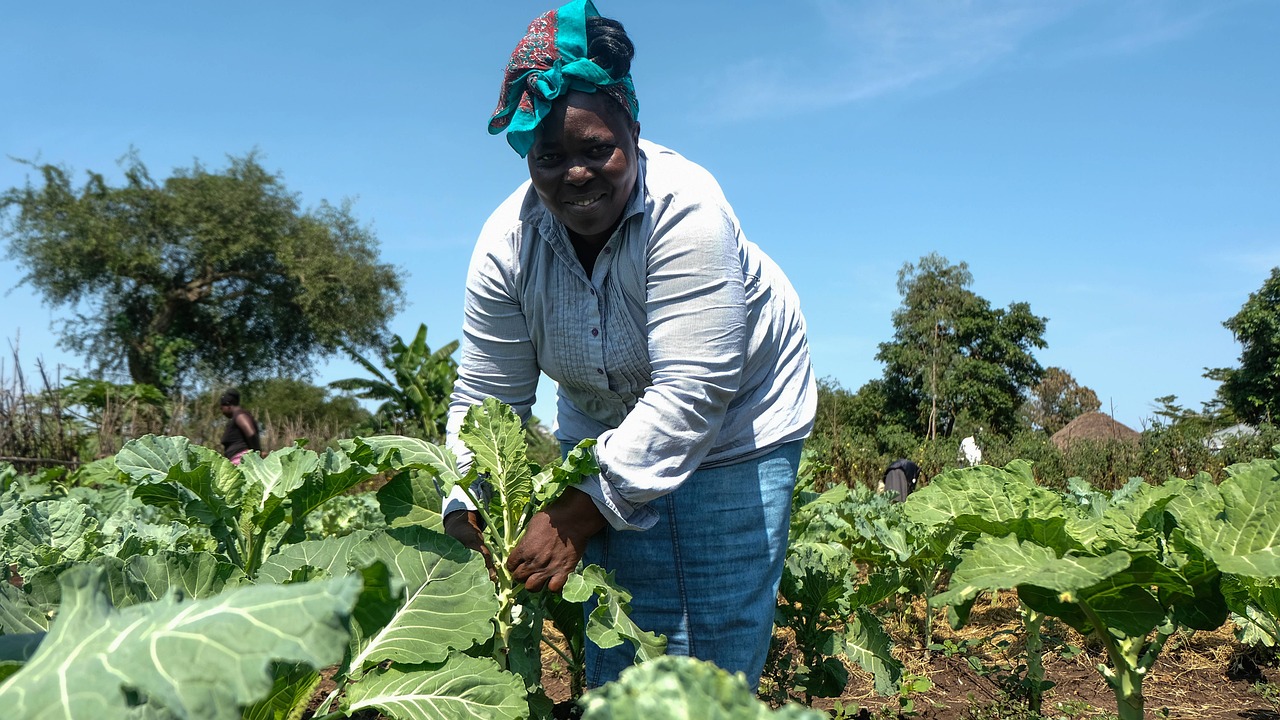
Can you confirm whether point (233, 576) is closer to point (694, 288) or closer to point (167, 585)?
point (167, 585)

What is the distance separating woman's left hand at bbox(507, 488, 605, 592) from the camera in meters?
2.07

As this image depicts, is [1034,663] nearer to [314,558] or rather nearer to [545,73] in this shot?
[314,558]

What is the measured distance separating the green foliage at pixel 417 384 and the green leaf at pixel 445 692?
53.4 ft

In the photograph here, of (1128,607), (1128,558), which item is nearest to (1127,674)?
(1128,607)

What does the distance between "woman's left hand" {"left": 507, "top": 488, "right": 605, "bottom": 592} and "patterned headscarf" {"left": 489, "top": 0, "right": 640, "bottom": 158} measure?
2.71 ft

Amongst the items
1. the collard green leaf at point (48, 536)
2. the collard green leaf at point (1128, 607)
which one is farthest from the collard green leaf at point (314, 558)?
the collard green leaf at point (1128, 607)

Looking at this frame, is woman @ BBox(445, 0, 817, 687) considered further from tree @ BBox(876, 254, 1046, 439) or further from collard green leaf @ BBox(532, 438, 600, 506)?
tree @ BBox(876, 254, 1046, 439)

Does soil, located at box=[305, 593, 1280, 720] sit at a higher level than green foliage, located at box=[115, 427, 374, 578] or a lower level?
lower

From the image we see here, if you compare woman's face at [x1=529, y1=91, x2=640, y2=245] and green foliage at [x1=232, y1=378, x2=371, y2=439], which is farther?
green foliage at [x1=232, y1=378, x2=371, y2=439]

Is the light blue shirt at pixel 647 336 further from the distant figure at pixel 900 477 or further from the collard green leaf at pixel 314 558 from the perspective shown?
the distant figure at pixel 900 477

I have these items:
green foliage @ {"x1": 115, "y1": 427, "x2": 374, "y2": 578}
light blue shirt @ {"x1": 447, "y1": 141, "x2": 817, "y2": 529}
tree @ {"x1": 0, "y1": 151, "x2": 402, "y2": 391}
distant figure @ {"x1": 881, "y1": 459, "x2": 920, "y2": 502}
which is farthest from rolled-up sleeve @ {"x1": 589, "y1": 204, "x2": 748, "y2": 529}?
tree @ {"x1": 0, "y1": 151, "x2": 402, "y2": 391}

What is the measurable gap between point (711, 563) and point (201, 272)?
35802 mm

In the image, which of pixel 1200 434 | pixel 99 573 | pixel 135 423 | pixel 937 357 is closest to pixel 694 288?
pixel 99 573

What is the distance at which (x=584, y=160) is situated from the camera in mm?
2152
